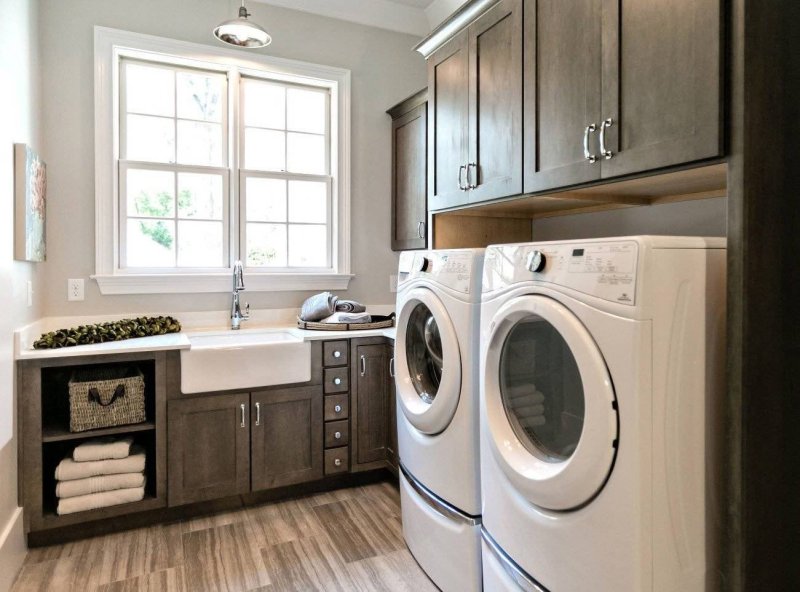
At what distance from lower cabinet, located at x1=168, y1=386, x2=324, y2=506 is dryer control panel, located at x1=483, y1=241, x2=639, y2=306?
1.49 meters

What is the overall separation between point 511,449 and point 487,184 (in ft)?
3.54

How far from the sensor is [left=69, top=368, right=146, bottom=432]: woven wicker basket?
7.77 feet

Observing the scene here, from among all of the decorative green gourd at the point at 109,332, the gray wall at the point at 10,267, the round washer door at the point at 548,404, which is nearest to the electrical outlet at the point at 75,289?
the decorative green gourd at the point at 109,332

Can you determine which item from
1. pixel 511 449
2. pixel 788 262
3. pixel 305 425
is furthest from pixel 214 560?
pixel 788 262

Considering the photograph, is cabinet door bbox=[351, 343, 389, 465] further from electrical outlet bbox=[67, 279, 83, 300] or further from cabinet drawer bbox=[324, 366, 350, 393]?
electrical outlet bbox=[67, 279, 83, 300]

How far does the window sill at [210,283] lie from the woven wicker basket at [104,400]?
0.57 m

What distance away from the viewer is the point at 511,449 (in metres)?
1.59

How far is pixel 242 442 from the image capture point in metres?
2.63

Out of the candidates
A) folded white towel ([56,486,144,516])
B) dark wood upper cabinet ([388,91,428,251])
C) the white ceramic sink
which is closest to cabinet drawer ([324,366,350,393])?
the white ceramic sink

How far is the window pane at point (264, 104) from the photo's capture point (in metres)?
3.26

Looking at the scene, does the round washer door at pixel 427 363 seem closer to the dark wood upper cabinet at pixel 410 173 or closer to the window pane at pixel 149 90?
the dark wood upper cabinet at pixel 410 173

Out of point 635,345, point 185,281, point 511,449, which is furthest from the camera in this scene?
point 185,281

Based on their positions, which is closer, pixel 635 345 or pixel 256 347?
pixel 635 345

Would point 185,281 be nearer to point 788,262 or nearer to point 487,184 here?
point 487,184
